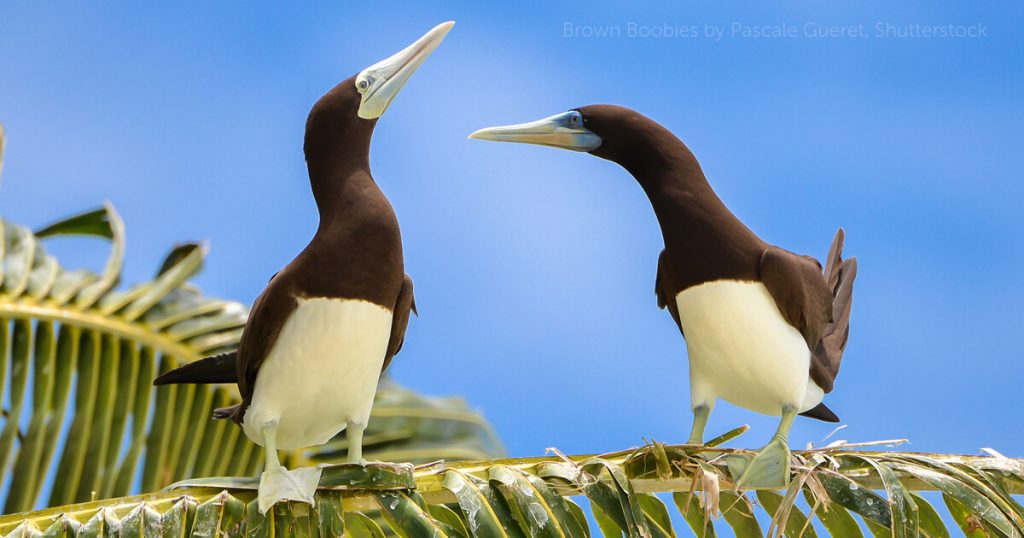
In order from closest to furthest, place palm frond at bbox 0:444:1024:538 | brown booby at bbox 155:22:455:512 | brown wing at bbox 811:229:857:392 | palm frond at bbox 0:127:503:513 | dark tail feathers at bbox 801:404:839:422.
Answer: palm frond at bbox 0:444:1024:538 < brown booby at bbox 155:22:455:512 < brown wing at bbox 811:229:857:392 < dark tail feathers at bbox 801:404:839:422 < palm frond at bbox 0:127:503:513

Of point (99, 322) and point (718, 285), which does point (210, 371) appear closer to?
point (718, 285)

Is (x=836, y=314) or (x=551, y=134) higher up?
(x=551, y=134)

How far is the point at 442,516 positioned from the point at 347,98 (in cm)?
86

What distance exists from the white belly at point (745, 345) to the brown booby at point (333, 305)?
597 mm

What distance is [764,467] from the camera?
81.5 inches

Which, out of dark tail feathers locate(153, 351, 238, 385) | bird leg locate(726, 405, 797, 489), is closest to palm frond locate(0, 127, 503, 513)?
dark tail feathers locate(153, 351, 238, 385)

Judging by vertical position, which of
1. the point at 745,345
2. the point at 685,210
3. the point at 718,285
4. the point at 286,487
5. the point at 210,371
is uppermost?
the point at 685,210

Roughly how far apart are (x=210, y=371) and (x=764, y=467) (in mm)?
1172

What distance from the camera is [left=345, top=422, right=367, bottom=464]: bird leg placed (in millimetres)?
2152

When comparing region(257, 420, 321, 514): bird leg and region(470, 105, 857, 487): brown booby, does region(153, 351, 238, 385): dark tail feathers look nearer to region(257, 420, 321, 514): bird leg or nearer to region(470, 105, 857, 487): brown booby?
region(257, 420, 321, 514): bird leg

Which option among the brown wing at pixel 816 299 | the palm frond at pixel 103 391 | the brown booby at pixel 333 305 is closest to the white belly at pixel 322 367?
the brown booby at pixel 333 305

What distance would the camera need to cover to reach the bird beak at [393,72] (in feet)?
7.48

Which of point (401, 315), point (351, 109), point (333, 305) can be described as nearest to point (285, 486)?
point (333, 305)

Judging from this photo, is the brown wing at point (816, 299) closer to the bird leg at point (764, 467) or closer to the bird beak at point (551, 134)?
the bird leg at point (764, 467)
